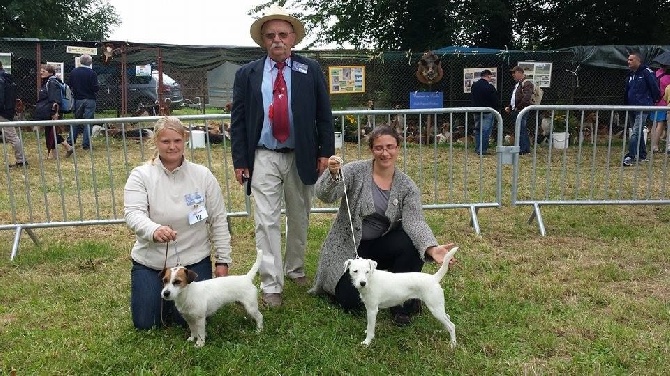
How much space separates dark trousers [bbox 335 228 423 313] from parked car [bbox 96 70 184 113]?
40.9 ft

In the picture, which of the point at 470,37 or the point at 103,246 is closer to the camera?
the point at 103,246

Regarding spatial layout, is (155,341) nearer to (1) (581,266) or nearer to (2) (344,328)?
(2) (344,328)

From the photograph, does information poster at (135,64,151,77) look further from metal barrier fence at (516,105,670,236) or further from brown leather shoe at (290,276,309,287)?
brown leather shoe at (290,276,309,287)

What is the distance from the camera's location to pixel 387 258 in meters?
3.82

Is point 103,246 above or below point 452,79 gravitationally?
below

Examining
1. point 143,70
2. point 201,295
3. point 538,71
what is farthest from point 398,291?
point 143,70

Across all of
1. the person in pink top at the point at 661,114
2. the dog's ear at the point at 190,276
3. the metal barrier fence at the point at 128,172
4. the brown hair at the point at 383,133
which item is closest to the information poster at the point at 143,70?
the metal barrier fence at the point at 128,172

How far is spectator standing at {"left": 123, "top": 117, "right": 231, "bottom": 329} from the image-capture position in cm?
345

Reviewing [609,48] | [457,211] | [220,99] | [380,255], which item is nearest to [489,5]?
[609,48]

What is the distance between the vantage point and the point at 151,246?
354 cm

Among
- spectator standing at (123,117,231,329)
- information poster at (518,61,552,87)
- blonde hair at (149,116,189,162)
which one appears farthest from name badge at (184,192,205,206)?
information poster at (518,61,552,87)

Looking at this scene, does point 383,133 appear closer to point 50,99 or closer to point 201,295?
point 201,295

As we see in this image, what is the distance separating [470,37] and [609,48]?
4.82 metres

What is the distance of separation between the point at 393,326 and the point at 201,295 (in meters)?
1.17
